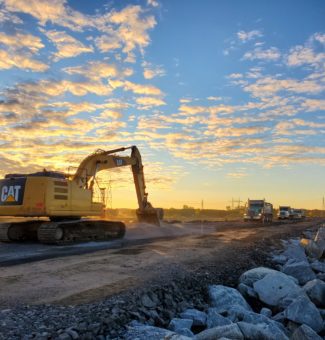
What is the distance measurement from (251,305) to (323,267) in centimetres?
711

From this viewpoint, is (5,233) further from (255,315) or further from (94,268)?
(255,315)

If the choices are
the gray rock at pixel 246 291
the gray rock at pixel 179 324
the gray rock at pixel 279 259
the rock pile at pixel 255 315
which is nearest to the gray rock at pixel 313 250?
the gray rock at pixel 279 259

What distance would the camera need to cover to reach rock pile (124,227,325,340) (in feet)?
23.4

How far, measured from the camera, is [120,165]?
79.9 ft

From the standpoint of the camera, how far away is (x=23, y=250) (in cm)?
1675

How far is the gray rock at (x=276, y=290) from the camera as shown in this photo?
1053cm

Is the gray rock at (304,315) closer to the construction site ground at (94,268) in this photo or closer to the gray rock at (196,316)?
the gray rock at (196,316)

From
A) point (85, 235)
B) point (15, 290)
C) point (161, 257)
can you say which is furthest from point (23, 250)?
point (15, 290)

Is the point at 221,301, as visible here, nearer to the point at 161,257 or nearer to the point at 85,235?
the point at 161,257

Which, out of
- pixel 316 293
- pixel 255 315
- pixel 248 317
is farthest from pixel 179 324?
pixel 316 293

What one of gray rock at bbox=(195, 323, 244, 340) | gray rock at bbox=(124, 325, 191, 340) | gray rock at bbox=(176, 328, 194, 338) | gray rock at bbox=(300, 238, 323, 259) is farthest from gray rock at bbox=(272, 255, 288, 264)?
gray rock at bbox=(124, 325, 191, 340)

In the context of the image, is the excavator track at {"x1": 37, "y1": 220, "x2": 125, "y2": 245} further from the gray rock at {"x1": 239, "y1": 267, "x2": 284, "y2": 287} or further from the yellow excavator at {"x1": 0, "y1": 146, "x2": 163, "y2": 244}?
the gray rock at {"x1": 239, "y1": 267, "x2": 284, "y2": 287}

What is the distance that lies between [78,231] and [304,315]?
1311 cm

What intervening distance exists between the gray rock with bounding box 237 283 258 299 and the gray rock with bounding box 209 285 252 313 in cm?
72
